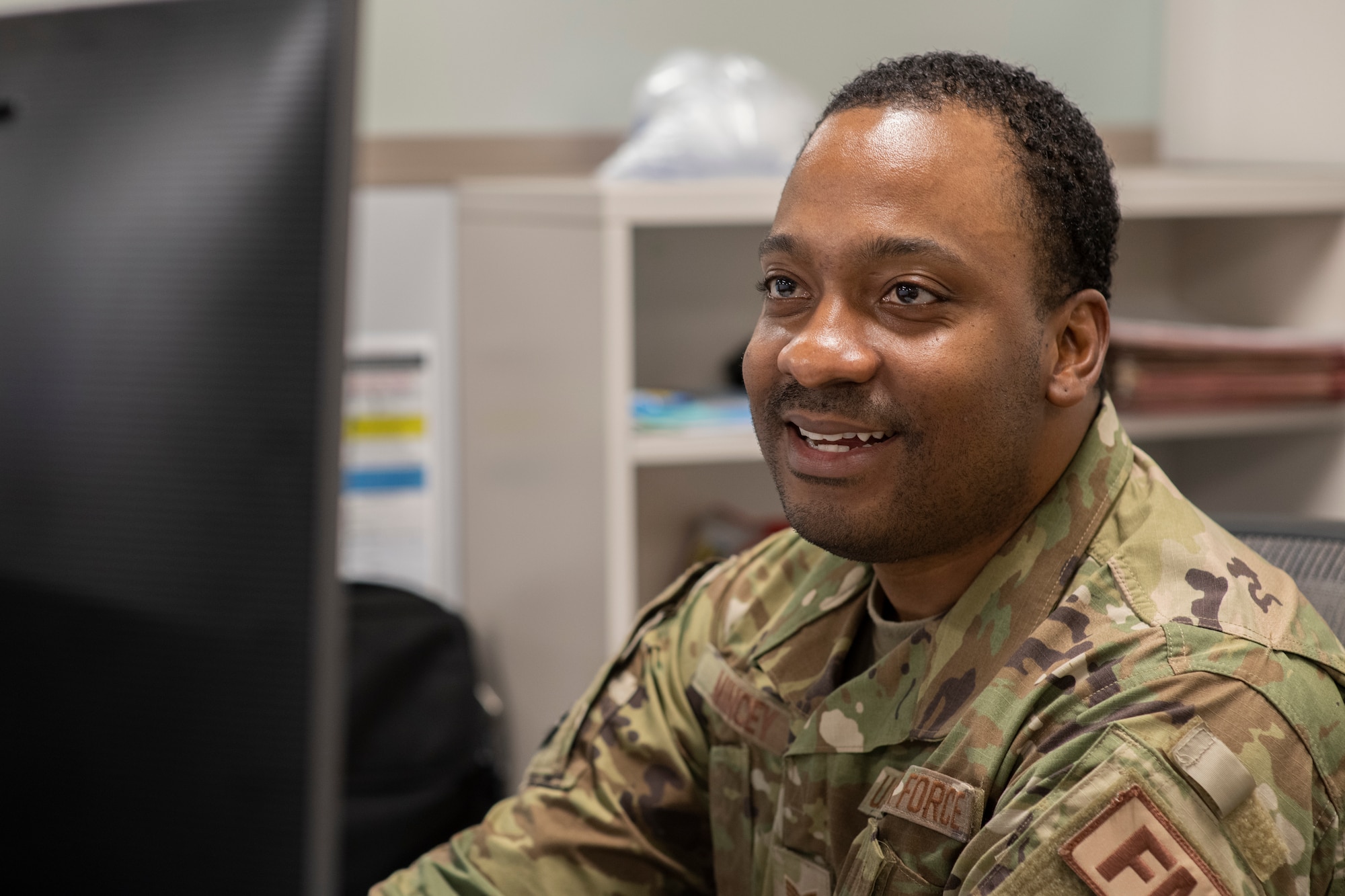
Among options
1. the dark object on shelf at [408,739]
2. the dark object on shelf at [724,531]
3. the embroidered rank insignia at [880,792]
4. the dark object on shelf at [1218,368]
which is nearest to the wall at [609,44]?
the dark object on shelf at [1218,368]

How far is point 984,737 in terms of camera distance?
2.29 feet

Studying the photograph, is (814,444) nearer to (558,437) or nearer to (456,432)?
(558,437)

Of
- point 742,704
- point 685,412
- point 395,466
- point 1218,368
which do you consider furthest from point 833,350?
point 395,466

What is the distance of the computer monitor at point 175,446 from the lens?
1.05 feet

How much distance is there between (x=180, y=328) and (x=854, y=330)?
48 cm

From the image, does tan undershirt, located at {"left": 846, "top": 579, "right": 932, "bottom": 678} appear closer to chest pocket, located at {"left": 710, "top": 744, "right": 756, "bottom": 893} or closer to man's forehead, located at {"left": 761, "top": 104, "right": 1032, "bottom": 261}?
chest pocket, located at {"left": 710, "top": 744, "right": 756, "bottom": 893}

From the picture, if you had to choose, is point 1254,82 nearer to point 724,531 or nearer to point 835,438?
point 724,531

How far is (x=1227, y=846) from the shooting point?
0.63m

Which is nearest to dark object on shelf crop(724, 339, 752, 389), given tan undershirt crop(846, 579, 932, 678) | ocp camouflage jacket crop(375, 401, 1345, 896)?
ocp camouflage jacket crop(375, 401, 1345, 896)

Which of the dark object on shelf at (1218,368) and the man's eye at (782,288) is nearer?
the man's eye at (782,288)

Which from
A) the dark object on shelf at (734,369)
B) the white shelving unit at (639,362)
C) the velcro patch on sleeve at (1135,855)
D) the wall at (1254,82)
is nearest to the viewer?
the velcro patch on sleeve at (1135,855)

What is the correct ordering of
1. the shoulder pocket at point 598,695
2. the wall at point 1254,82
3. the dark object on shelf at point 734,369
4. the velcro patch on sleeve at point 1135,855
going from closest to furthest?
the velcro patch on sleeve at point 1135,855 → the shoulder pocket at point 598,695 → the wall at point 1254,82 → the dark object on shelf at point 734,369

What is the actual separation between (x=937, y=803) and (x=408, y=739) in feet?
3.68

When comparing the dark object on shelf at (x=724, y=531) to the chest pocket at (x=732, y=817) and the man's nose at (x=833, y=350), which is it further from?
the man's nose at (x=833, y=350)
